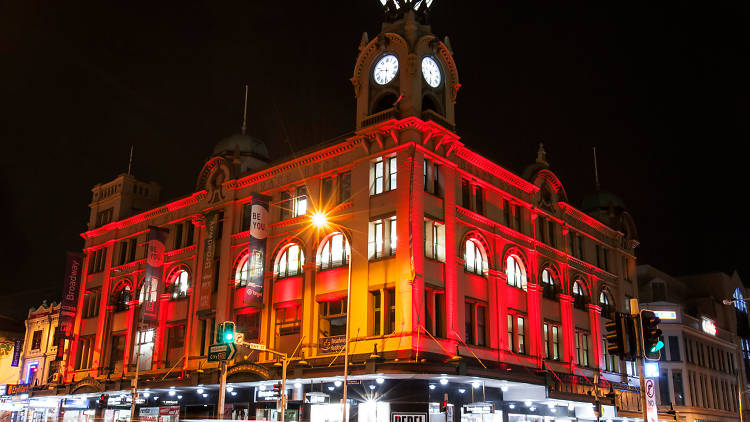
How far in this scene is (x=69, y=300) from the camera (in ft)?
183

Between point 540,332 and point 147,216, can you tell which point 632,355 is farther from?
point 147,216

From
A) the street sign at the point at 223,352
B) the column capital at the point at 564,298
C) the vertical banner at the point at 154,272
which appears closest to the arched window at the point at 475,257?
the column capital at the point at 564,298

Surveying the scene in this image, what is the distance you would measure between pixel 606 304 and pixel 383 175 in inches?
986

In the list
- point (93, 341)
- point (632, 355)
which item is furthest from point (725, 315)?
point (632, 355)

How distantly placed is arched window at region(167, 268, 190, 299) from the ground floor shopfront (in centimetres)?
673

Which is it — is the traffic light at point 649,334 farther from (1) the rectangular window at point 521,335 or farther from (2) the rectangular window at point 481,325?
(1) the rectangular window at point 521,335

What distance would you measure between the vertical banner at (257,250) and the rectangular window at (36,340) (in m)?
32.3

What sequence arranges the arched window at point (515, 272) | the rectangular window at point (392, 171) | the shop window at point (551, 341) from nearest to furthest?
the rectangular window at point (392, 171)
the arched window at point (515, 272)
the shop window at point (551, 341)

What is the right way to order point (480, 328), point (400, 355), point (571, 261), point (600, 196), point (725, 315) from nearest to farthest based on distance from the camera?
point (400, 355) → point (480, 328) → point (571, 261) → point (600, 196) → point (725, 315)

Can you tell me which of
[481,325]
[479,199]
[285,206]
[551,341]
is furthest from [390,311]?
[551,341]

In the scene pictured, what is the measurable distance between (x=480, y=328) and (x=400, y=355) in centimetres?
751

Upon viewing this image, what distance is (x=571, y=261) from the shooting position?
49.7 meters

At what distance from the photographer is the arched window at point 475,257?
39531 mm

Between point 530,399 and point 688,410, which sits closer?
point 530,399
